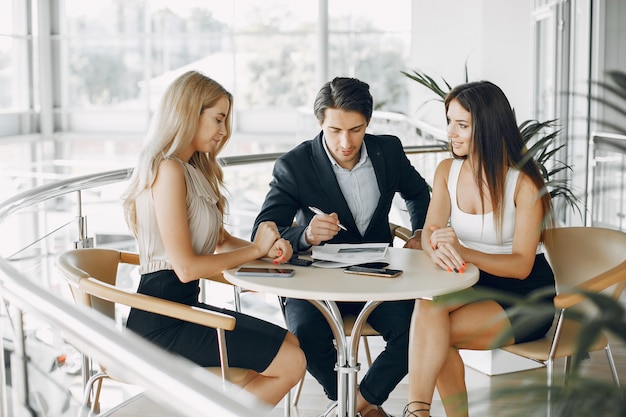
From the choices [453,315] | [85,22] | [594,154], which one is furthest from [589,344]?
[85,22]

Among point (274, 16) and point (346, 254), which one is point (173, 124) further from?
point (274, 16)

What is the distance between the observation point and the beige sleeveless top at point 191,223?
2475 mm

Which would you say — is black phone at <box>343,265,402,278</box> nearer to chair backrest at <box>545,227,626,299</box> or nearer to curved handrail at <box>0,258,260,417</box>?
chair backrest at <box>545,227,626,299</box>

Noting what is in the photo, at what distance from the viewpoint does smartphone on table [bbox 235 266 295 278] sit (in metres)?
2.37

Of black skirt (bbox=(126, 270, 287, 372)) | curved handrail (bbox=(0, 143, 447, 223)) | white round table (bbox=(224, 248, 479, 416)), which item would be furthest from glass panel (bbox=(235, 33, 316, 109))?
black skirt (bbox=(126, 270, 287, 372))

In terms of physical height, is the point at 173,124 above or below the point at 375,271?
above

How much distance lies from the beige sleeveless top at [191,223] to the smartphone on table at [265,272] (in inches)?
8.0

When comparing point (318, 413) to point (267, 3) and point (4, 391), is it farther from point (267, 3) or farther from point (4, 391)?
point (267, 3)

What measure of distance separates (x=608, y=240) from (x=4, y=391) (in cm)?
200

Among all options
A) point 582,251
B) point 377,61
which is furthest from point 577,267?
point 377,61

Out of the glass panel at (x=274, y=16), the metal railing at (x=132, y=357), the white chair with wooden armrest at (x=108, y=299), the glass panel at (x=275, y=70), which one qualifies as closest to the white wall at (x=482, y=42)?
the glass panel at (x=274, y=16)

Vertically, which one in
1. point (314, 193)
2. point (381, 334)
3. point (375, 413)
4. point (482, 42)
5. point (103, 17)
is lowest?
point (375, 413)

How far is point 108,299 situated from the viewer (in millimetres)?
2242

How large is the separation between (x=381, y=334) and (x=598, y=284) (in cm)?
73
